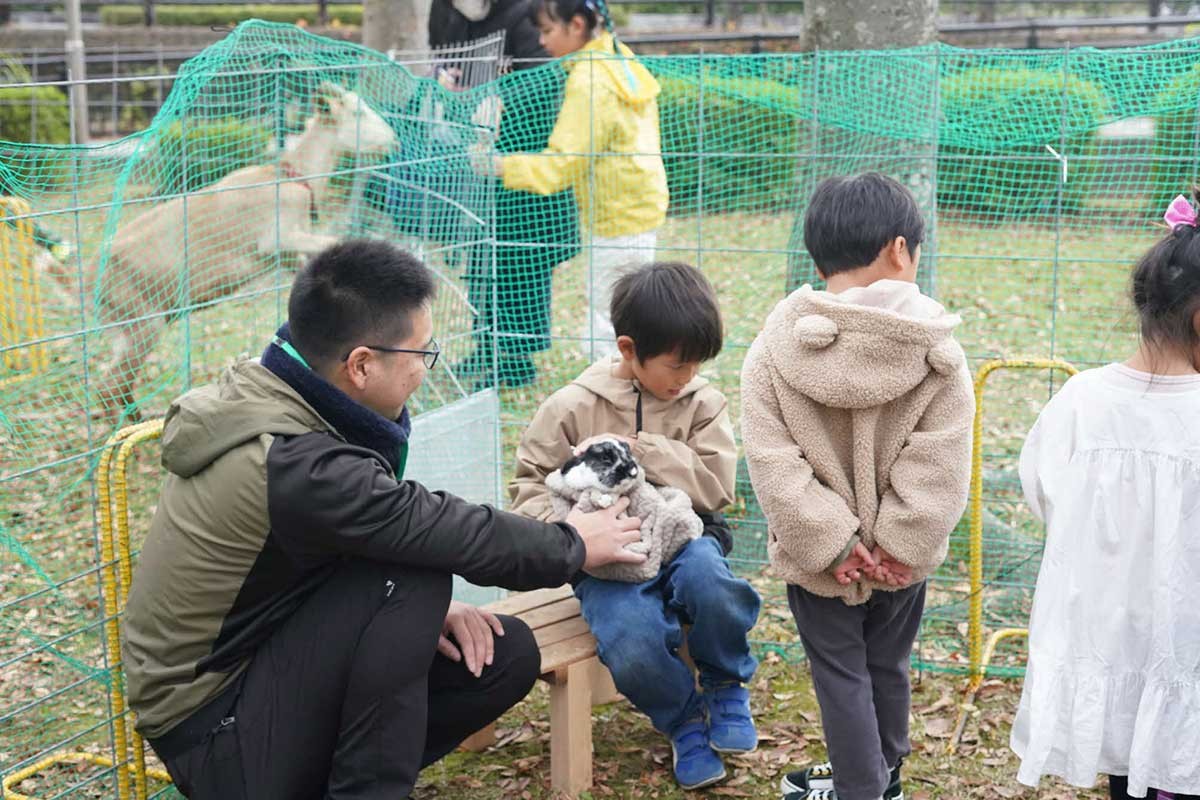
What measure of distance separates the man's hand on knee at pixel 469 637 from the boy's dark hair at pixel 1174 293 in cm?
153

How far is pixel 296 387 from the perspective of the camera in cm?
259

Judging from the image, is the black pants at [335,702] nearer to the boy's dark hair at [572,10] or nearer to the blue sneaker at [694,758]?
the blue sneaker at [694,758]

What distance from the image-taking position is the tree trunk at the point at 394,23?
31.4 ft

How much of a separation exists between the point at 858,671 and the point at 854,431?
0.54m

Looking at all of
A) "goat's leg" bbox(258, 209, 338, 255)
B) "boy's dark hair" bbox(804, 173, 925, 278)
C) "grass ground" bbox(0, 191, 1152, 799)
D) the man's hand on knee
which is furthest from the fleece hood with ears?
"goat's leg" bbox(258, 209, 338, 255)

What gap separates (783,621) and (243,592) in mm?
2045

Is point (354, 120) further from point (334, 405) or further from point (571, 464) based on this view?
point (334, 405)

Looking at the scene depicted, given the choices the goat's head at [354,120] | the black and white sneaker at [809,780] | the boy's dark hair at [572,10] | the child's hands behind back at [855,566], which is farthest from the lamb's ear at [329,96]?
the black and white sneaker at [809,780]

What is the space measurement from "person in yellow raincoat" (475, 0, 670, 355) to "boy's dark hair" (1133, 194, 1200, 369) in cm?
242

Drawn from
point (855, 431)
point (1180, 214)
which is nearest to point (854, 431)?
point (855, 431)

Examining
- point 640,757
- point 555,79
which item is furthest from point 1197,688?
point 555,79

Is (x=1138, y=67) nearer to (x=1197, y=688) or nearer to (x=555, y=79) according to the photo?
(x=555, y=79)

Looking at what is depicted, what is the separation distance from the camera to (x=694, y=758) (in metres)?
3.22

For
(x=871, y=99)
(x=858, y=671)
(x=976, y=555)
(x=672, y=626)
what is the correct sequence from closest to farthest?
(x=858, y=671)
(x=672, y=626)
(x=976, y=555)
(x=871, y=99)
